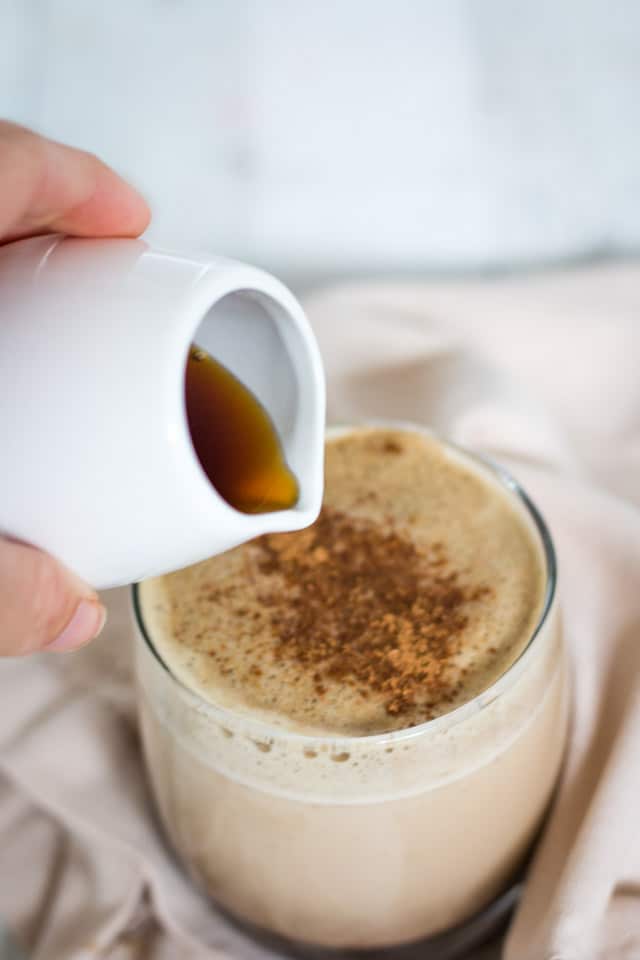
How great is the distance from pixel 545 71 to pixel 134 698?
0.75 m

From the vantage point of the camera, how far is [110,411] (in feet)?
1.43

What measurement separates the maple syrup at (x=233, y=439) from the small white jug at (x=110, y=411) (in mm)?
62

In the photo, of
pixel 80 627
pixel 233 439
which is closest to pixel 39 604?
pixel 80 627

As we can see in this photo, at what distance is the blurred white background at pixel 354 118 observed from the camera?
3.51 ft

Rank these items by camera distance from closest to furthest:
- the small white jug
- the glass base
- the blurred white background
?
the small white jug, the glass base, the blurred white background

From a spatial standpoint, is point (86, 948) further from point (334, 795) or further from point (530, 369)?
point (530, 369)

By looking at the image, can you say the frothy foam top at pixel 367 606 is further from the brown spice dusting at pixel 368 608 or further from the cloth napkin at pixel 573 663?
the cloth napkin at pixel 573 663

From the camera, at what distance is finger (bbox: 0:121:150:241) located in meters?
0.55

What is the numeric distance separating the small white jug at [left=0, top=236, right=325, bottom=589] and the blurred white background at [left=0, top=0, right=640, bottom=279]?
683mm

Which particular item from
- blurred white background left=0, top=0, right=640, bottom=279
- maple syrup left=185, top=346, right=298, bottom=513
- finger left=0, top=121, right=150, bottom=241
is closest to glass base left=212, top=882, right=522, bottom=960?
maple syrup left=185, top=346, right=298, bottom=513

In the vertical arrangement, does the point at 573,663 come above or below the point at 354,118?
below

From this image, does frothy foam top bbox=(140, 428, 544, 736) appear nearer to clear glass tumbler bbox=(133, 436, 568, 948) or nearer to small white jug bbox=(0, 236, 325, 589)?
clear glass tumbler bbox=(133, 436, 568, 948)

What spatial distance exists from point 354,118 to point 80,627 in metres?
0.78

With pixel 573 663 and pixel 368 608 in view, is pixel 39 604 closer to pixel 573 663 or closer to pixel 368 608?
pixel 368 608
